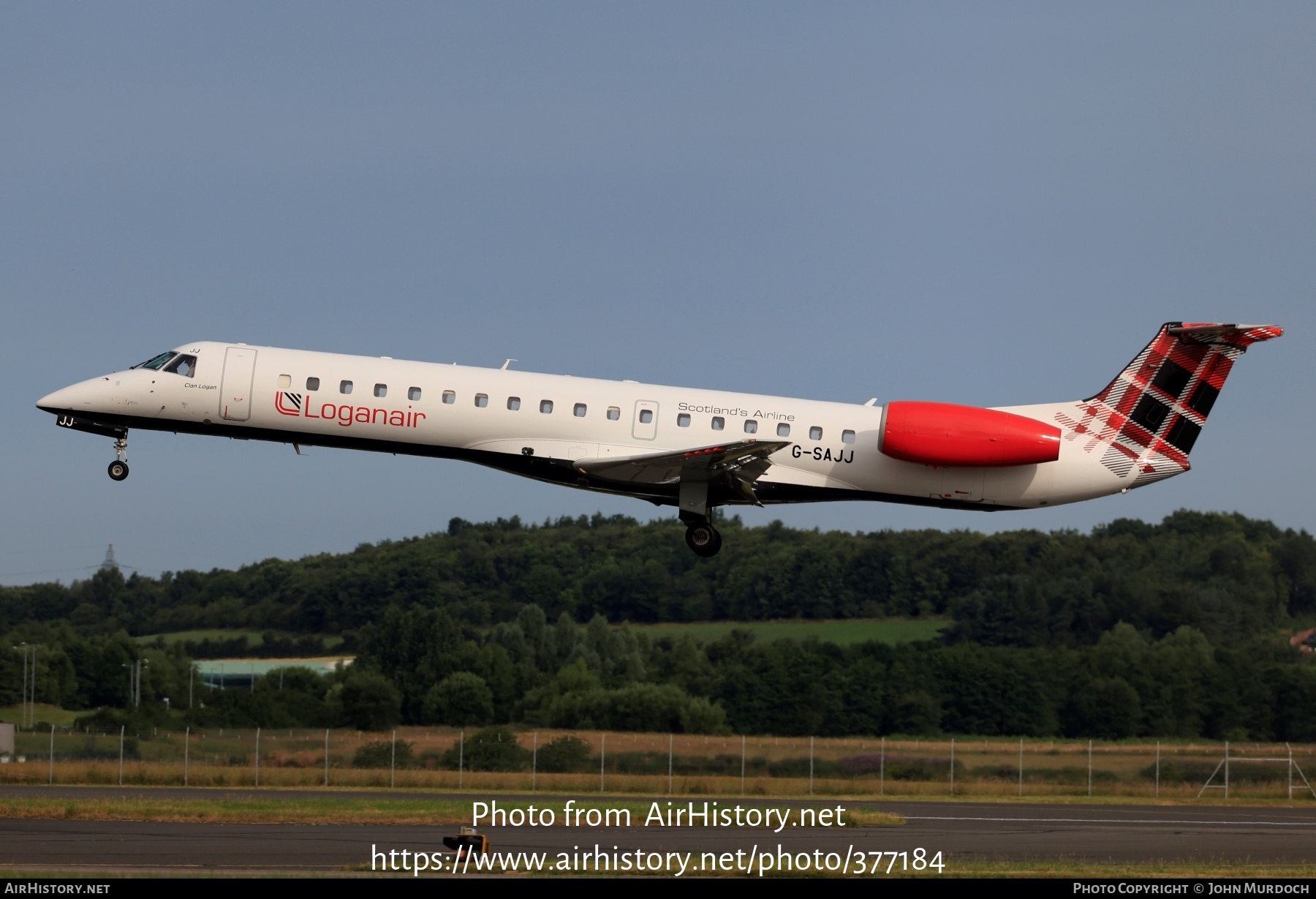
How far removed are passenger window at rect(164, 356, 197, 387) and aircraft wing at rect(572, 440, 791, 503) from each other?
8023 millimetres

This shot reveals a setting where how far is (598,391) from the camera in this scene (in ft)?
93.2

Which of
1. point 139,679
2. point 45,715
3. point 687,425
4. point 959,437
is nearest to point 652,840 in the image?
point 687,425

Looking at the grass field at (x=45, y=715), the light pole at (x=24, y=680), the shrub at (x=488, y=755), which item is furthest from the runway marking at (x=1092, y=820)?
the light pole at (x=24, y=680)

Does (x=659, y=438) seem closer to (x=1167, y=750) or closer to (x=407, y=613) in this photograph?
(x=1167, y=750)

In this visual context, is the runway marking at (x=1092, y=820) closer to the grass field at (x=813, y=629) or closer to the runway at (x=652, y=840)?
the runway at (x=652, y=840)

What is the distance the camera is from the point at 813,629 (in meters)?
94.7

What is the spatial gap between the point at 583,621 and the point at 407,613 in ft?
71.6

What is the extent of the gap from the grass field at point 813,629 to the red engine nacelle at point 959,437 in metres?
62.4

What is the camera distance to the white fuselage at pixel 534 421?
92.4 ft

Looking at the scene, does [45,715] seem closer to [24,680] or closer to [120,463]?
[24,680]

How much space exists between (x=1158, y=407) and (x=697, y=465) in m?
9.71

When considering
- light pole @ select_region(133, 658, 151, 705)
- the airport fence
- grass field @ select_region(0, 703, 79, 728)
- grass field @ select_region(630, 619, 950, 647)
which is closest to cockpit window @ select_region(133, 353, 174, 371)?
the airport fence

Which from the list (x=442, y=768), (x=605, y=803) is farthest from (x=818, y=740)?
(x=605, y=803)

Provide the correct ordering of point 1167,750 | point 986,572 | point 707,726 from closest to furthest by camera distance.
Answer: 1. point 1167,750
2. point 707,726
3. point 986,572
